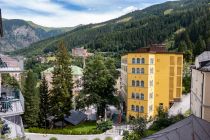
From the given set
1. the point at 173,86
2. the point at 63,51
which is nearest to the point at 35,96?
the point at 63,51

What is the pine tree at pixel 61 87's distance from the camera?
56.2 meters

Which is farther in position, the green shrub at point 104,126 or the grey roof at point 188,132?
the green shrub at point 104,126

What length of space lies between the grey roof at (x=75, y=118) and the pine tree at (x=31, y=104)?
17.5 ft

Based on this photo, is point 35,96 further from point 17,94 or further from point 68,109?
point 17,94

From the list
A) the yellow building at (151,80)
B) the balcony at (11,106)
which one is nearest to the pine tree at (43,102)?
the yellow building at (151,80)

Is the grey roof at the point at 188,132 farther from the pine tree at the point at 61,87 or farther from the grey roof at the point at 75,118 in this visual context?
the grey roof at the point at 75,118

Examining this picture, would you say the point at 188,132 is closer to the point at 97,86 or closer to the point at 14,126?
the point at 14,126

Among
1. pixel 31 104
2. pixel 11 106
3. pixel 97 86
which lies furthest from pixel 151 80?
pixel 11 106

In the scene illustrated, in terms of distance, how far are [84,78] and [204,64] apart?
95.8 feet

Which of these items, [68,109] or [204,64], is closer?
[204,64]

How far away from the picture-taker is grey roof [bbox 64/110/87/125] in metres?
58.4

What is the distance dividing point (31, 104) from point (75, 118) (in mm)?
8171

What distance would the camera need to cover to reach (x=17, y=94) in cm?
1802

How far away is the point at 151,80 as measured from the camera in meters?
53.8
